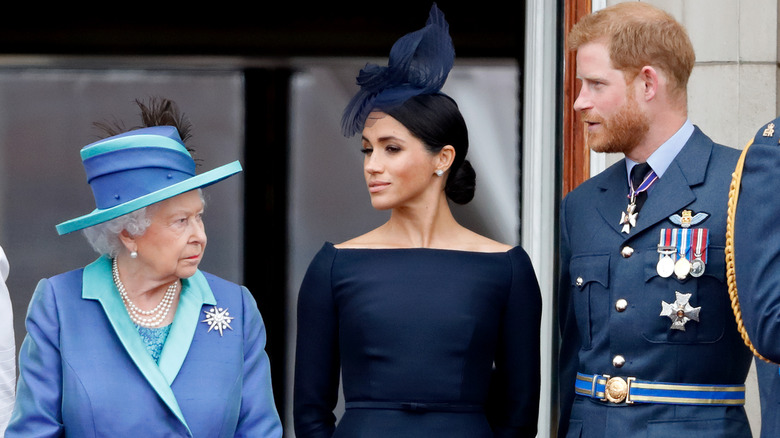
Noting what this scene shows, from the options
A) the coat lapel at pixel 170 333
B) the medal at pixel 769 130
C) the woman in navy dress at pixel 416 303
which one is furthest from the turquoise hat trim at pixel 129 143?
the medal at pixel 769 130

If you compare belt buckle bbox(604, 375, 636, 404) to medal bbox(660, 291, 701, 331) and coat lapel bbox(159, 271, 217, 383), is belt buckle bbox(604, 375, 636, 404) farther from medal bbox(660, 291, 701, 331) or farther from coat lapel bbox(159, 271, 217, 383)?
coat lapel bbox(159, 271, 217, 383)

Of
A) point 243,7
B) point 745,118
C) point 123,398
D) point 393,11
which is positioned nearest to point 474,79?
point 393,11

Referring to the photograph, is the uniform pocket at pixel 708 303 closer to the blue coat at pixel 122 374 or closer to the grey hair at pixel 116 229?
the blue coat at pixel 122 374

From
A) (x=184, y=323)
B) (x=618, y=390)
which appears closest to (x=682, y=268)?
(x=618, y=390)

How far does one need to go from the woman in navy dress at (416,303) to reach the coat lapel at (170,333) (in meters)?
0.44

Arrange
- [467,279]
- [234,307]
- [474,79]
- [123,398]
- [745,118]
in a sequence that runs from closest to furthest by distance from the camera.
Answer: [123,398], [234,307], [467,279], [745,118], [474,79]

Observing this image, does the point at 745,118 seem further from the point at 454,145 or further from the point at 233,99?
the point at 233,99

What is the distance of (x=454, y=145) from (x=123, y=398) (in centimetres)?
120

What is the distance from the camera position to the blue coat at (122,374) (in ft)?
9.86

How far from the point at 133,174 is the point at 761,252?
5.02 ft

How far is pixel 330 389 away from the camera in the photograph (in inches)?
139

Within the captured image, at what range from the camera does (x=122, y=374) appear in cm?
304

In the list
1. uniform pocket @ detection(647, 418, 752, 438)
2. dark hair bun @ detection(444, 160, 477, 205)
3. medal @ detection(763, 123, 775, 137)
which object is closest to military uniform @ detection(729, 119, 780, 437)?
medal @ detection(763, 123, 775, 137)

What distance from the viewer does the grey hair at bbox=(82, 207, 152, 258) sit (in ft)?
10.2
